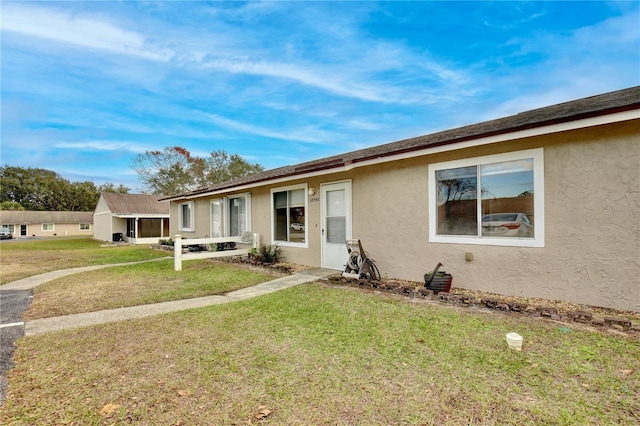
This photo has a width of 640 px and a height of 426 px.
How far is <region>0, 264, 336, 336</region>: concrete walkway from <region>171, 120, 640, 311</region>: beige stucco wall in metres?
3.00

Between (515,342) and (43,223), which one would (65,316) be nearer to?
(515,342)

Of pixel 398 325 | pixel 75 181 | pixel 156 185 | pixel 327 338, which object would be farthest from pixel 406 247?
pixel 75 181

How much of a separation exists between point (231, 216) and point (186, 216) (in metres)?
5.75

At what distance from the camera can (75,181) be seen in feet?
195

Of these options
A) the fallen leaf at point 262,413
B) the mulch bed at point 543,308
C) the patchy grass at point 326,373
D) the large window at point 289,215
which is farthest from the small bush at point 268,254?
the fallen leaf at point 262,413

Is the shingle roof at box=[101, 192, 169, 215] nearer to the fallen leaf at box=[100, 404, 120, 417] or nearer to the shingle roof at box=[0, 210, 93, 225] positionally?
the shingle roof at box=[0, 210, 93, 225]

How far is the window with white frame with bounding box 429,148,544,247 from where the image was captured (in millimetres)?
5344

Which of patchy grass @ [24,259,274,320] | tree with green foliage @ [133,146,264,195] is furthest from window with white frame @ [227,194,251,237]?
tree with green foliage @ [133,146,264,195]

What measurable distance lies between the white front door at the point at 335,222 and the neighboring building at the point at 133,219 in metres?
22.5

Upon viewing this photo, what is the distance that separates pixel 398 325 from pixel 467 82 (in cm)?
1211

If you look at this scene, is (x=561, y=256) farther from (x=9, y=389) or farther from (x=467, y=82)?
(x=467, y=82)

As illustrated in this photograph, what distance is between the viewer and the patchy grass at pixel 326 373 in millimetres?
2301

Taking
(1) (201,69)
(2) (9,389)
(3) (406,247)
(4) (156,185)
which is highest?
(1) (201,69)

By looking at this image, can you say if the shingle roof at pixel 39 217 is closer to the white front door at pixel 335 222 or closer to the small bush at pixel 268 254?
the small bush at pixel 268 254
